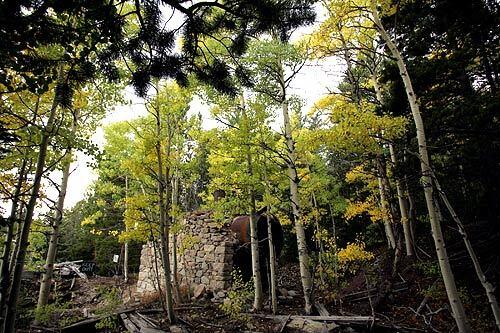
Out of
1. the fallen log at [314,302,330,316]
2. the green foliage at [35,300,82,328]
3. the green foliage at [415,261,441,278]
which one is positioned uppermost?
the green foliage at [415,261,441,278]

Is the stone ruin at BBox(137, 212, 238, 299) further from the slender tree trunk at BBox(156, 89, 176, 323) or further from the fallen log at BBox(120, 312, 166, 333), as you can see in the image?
the slender tree trunk at BBox(156, 89, 176, 323)

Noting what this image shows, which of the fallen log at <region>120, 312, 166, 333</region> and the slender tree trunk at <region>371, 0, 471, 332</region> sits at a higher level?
the slender tree trunk at <region>371, 0, 471, 332</region>

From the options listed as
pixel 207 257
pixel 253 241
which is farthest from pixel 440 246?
pixel 207 257

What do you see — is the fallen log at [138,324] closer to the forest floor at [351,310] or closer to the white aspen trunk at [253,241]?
the forest floor at [351,310]

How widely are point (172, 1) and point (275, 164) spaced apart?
7198 millimetres

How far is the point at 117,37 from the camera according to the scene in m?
2.54

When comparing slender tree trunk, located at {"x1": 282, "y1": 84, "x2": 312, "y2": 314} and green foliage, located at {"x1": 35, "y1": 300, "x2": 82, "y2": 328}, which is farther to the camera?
slender tree trunk, located at {"x1": 282, "y1": 84, "x2": 312, "y2": 314}

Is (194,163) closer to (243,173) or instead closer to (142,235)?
(243,173)

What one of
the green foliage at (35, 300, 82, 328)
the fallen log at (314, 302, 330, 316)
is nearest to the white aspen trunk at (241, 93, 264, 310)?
the fallen log at (314, 302, 330, 316)

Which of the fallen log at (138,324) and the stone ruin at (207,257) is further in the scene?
the stone ruin at (207,257)


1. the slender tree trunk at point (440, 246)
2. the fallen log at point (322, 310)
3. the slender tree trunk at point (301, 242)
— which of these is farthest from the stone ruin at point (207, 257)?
the slender tree trunk at point (440, 246)

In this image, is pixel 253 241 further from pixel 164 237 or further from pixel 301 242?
pixel 164 237

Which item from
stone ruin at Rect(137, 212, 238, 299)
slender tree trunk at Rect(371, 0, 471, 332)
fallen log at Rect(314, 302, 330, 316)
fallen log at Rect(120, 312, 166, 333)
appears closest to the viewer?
slender tree trunk at Rect(371, 0, 471, 332)

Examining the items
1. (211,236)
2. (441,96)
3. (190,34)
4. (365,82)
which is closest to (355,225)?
(365,82)
